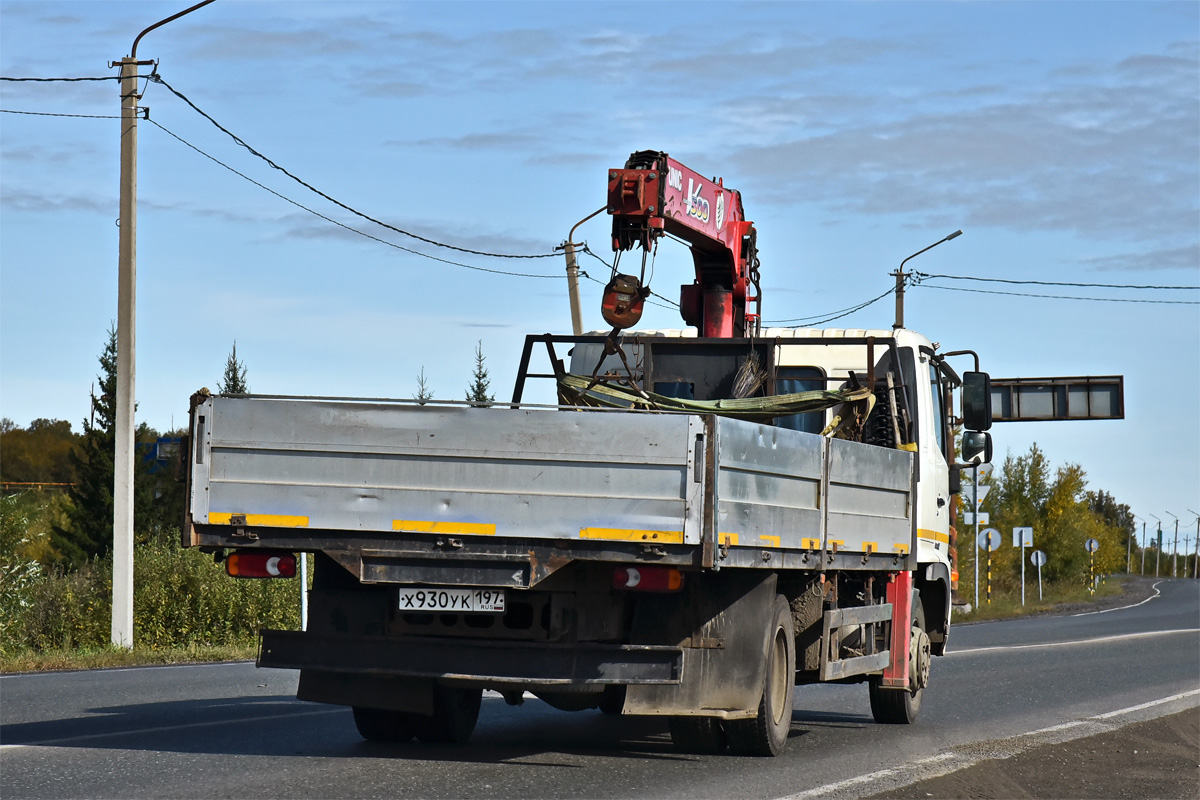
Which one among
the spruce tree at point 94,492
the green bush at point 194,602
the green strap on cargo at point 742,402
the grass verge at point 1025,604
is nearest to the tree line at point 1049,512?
the grass verge at point 1025,604

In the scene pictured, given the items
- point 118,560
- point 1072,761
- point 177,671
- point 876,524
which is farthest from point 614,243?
point 118,560

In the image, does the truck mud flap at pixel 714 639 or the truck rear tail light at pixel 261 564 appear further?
the truck rear tail light at pixel 261 564

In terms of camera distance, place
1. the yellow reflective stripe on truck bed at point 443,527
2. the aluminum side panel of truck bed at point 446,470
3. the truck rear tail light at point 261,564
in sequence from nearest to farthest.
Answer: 1. the aluminum side panel of truck bed at point 446,470
2. the yellow reflective stripe on truck bed at point 443,527
3. the truck rear tail light at point 261,564

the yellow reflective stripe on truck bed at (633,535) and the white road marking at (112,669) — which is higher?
the yellow reflective stripe on truck bed at (633,535)

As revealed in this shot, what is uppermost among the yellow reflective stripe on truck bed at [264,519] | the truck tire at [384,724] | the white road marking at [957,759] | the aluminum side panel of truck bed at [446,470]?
the aluminum side panel of truck bed at [446,470]

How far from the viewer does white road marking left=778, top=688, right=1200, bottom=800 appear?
830cm

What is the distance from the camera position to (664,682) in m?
8.34

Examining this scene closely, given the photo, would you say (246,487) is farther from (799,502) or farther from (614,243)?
(614,243)

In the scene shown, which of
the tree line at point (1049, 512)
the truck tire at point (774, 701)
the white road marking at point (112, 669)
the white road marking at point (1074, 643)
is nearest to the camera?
the truck tire at point (774, 701)

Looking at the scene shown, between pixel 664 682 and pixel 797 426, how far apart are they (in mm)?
3544

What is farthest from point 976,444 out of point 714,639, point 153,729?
point 153,729

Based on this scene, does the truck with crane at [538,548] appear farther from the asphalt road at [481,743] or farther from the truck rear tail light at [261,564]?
the asphalt road at [481,743]

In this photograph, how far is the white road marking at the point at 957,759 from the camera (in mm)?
8297

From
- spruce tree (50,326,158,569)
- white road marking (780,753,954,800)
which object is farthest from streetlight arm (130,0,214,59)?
spruce tree (50,326,158,569)
